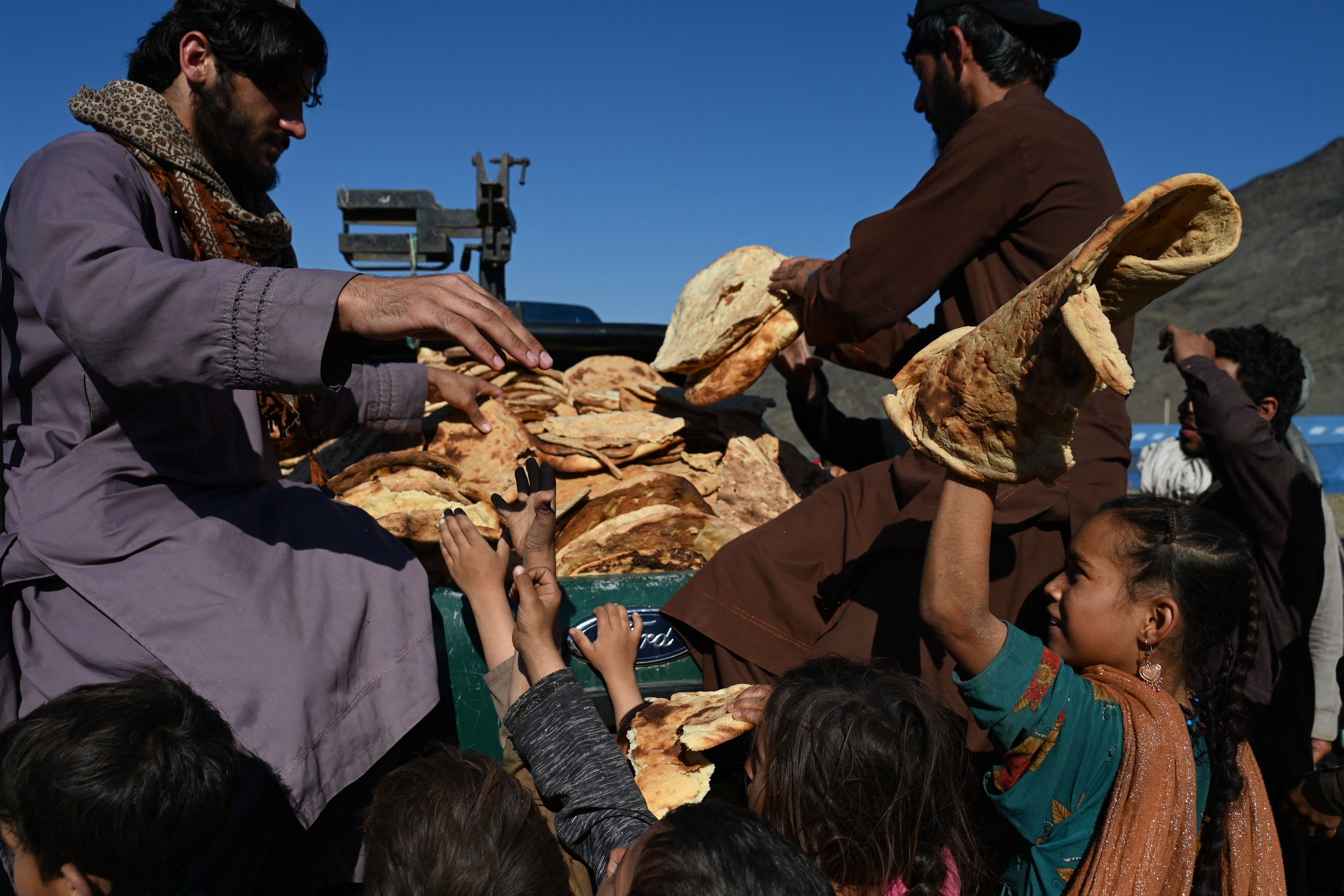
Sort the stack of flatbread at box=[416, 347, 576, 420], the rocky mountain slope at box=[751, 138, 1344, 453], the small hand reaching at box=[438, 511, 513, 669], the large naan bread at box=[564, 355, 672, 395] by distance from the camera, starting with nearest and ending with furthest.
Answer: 1. the small hand reaching at box=[438, 511, 513, 669]
2. the stack of flatbread at box=[416, 347, 576, 420]
3. the large naan bread at box=[564, 355, 672, 395]
4. the rocky mountain slope at box=[751, 138, 1344, 453]

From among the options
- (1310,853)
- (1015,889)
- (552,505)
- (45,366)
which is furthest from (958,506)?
(1310,853)

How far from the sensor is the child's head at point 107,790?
145cm

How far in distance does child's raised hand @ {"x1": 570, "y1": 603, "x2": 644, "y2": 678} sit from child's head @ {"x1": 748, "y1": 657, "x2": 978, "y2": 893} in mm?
540

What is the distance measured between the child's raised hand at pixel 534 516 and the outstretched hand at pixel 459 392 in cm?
59

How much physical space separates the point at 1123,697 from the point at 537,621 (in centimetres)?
110

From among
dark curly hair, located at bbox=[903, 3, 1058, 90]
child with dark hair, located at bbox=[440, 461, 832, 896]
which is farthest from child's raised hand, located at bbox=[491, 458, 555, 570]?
dark curly hair, located at bbox=[903, 3, 1058, 90]

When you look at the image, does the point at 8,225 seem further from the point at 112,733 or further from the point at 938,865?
the point at 938,865

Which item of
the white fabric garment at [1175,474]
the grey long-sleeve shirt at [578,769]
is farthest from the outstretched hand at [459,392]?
the white fabric garment at [1175,474]

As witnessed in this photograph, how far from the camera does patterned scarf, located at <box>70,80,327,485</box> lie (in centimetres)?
177

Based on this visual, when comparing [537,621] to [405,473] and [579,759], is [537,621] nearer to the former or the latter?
[579,759]

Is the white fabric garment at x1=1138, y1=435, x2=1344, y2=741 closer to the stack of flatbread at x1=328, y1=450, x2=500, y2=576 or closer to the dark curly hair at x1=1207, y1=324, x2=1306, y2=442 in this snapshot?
the dark curly hair at x1=1207, y1=324, x2=1306, y2=442

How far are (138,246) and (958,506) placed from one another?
1383 millimetres

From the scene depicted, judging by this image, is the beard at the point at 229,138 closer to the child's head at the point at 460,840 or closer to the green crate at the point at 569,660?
the green crate at the point at 569,660

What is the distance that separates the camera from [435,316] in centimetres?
149
